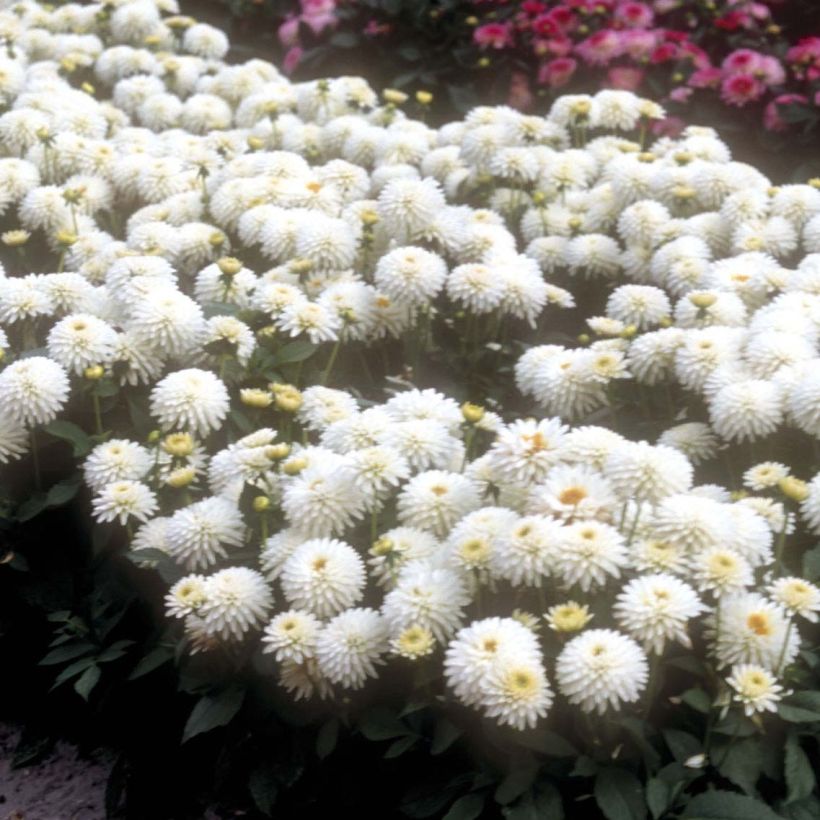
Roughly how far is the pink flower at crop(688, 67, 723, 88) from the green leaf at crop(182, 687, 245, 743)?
3.10 meters

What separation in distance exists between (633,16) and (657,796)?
11.7 ft

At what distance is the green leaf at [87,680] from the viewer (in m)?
2.40

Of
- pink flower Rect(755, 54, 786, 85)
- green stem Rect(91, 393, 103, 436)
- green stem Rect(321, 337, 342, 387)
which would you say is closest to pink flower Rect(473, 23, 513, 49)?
pink flower Rect(755, 54, 786, 85)

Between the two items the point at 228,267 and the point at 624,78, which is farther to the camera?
the point at 624,78

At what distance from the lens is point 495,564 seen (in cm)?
216

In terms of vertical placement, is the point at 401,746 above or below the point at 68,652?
above

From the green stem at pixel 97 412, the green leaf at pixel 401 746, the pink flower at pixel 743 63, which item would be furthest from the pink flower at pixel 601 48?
the green leaf at pixel 401 746

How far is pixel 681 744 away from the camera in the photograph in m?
2.09

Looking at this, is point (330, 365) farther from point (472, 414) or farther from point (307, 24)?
point (307, 24)

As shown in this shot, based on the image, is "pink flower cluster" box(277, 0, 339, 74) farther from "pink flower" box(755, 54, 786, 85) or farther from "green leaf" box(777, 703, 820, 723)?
"green leaf" box(777, 703, 820, 723)

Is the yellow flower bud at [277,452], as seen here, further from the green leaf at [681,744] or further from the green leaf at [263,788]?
the green leaf at [681,744]

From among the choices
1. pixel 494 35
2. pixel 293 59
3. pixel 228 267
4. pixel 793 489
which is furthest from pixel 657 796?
pixel 293 59

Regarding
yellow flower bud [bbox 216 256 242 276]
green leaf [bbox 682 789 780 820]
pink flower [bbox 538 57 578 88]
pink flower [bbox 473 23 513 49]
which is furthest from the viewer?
pink flower [bbox 473 23 513 49]

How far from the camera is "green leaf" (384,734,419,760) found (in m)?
2.16
